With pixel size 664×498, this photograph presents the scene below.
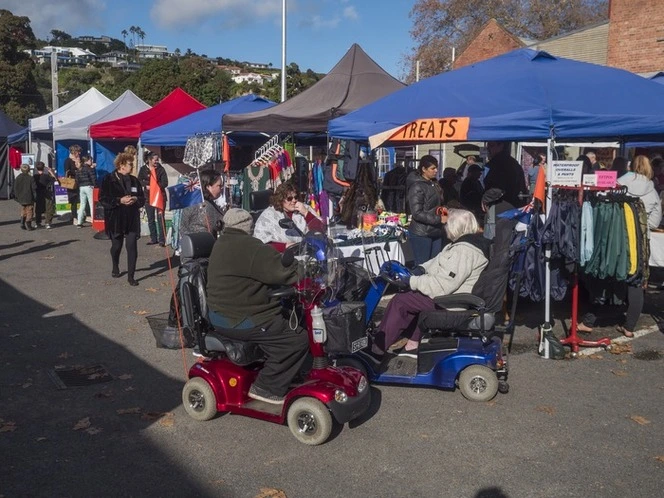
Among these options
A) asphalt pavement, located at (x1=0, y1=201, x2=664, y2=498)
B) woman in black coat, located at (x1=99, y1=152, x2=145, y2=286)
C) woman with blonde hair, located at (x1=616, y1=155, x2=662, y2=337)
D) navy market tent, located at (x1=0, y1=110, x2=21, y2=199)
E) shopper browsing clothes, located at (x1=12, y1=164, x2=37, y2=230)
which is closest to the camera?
asphalt pavement, located at (x1=0, y1=201, x2=664, y2=498)

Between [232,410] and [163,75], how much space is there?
38.2 meters

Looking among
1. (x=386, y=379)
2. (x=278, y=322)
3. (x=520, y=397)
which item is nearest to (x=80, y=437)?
(x=278, y=322)

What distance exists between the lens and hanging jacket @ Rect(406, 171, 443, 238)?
865 centimetres

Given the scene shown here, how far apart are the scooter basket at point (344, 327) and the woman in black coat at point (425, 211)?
3661 mm

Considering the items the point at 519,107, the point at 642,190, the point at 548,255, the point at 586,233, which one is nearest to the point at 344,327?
the point at 548,255

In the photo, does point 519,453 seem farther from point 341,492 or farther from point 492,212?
point 492,212

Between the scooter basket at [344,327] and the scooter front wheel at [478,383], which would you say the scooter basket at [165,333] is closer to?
the scooter basket at [344,327]

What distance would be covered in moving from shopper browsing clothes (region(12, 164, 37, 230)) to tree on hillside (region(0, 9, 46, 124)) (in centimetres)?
3458

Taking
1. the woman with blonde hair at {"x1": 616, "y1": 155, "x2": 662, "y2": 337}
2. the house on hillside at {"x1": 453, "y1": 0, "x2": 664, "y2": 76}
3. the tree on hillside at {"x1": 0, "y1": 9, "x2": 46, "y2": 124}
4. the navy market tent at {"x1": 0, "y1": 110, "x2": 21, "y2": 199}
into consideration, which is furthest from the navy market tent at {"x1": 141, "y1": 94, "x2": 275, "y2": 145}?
the tree on hillside at {"x1": 0, "y1": 9, "x2": 46, "y2": 124}

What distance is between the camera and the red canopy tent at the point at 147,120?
17.0m

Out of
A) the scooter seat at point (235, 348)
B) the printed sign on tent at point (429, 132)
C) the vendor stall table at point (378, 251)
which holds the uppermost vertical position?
the printed sign on tent at point (429, 132)

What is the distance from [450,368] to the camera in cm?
559

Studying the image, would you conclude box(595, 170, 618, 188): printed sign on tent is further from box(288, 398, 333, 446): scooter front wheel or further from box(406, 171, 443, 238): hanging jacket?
box(288, 398, 333, 446): scooter front wheel

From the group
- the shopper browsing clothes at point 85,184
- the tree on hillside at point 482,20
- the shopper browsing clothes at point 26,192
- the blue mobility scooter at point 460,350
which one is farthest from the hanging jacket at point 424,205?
the tree on hillside at point 482,20
